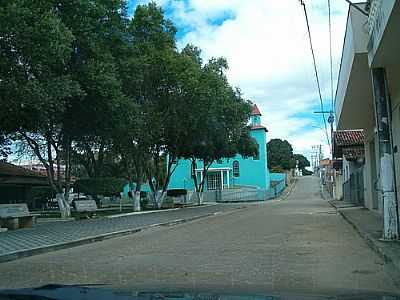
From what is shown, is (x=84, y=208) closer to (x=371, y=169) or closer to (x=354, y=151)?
(x=371, y=169)

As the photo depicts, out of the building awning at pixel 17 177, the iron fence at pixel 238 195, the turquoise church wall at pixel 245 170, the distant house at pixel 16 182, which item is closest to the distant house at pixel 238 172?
the turquoise church wall at pixel 245 170

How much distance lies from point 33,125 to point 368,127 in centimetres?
1463

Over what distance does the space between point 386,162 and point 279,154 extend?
301 ft

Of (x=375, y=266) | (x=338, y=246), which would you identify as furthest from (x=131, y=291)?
(x=338, y=246)

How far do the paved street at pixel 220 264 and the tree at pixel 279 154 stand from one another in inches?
3396

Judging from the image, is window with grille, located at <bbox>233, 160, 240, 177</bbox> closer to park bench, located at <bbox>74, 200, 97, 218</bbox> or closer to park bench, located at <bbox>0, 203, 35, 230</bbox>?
park bench, located at <bbox>74, 200, 97, 218</bbox>

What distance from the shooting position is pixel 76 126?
23.8 m

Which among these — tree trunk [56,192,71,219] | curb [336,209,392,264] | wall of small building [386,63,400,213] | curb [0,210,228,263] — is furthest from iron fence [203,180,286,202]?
curb [336,209,392,264]

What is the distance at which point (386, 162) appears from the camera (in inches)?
474

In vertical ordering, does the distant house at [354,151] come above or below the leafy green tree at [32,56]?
below

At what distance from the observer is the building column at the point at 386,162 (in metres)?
12.1

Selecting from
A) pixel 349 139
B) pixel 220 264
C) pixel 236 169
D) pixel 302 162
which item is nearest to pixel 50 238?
pixel 220 264

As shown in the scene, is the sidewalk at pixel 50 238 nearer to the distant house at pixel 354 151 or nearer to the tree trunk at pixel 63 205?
the tree trunk at pixel 63 205

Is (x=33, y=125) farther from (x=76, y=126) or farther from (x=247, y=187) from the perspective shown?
(x=247, y=187)
